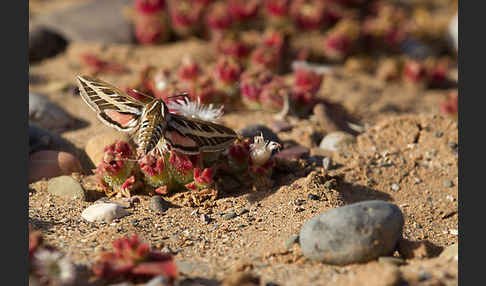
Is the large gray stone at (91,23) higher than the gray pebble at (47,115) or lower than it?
higher

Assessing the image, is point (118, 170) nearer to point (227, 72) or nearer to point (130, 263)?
point (130, 263)

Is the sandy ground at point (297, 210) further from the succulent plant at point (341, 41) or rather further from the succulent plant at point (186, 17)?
the succulent plant at point (186, 17)

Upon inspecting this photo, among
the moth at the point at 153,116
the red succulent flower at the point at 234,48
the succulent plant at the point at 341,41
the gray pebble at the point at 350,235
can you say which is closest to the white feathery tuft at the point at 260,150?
the moth at the point at 153,116

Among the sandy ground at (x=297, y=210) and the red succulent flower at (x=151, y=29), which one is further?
the red succulent flower at (x=151, y=29)

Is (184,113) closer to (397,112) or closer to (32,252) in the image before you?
(32,252)

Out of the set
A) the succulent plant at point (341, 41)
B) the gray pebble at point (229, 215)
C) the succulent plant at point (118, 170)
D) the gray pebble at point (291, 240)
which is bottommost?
the gray pebble at point (291, 240)

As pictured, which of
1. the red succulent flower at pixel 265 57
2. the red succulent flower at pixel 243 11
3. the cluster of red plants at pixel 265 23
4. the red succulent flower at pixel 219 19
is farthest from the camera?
the red succulent flower at pixel 243 11

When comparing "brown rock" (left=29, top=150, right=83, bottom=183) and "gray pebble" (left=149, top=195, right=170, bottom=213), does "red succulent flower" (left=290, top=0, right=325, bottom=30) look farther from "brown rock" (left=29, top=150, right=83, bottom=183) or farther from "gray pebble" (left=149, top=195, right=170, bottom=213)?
"gray pebble" (left=149, top=195, right=170, bottom=213)

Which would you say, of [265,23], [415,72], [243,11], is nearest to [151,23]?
[243,11]
